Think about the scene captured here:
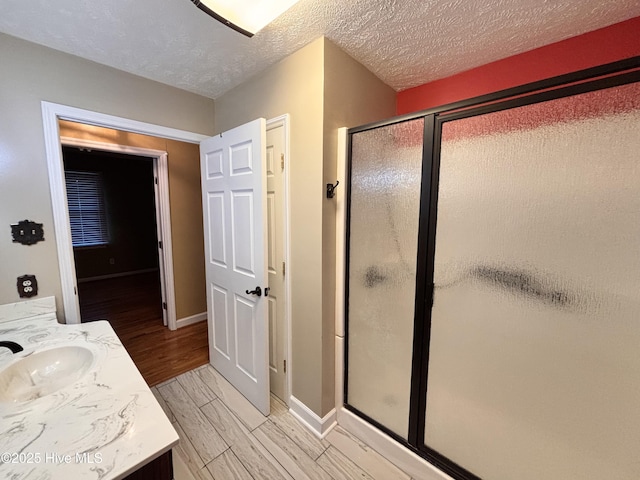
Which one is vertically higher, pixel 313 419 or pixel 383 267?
pixel 383 267

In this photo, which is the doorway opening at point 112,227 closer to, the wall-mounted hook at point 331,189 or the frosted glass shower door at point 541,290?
the wall-mounted hook at point 331,189

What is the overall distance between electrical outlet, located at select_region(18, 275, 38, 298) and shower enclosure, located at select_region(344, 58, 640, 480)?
1.90 meters

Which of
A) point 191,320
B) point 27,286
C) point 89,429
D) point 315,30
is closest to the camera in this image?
point 89,429

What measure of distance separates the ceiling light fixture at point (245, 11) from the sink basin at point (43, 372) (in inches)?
57.7

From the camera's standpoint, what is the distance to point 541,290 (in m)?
0.99

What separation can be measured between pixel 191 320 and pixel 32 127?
234 cm

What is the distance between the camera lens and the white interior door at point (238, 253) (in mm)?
1579

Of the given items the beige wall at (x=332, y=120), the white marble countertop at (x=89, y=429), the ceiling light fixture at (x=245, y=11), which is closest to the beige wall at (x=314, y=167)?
the beige wall at (x=332, y=120)

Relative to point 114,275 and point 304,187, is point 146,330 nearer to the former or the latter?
point 304,187

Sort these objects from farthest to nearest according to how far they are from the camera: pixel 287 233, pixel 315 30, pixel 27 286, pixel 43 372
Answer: pixel 287 233 < pixel 27 286 < pixel 315 30 < pixel 43 372

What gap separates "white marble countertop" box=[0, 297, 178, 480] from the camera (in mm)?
626

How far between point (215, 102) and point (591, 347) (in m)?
2.69

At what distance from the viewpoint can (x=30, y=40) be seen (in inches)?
53.6

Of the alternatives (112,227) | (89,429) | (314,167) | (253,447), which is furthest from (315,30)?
(112,227)
